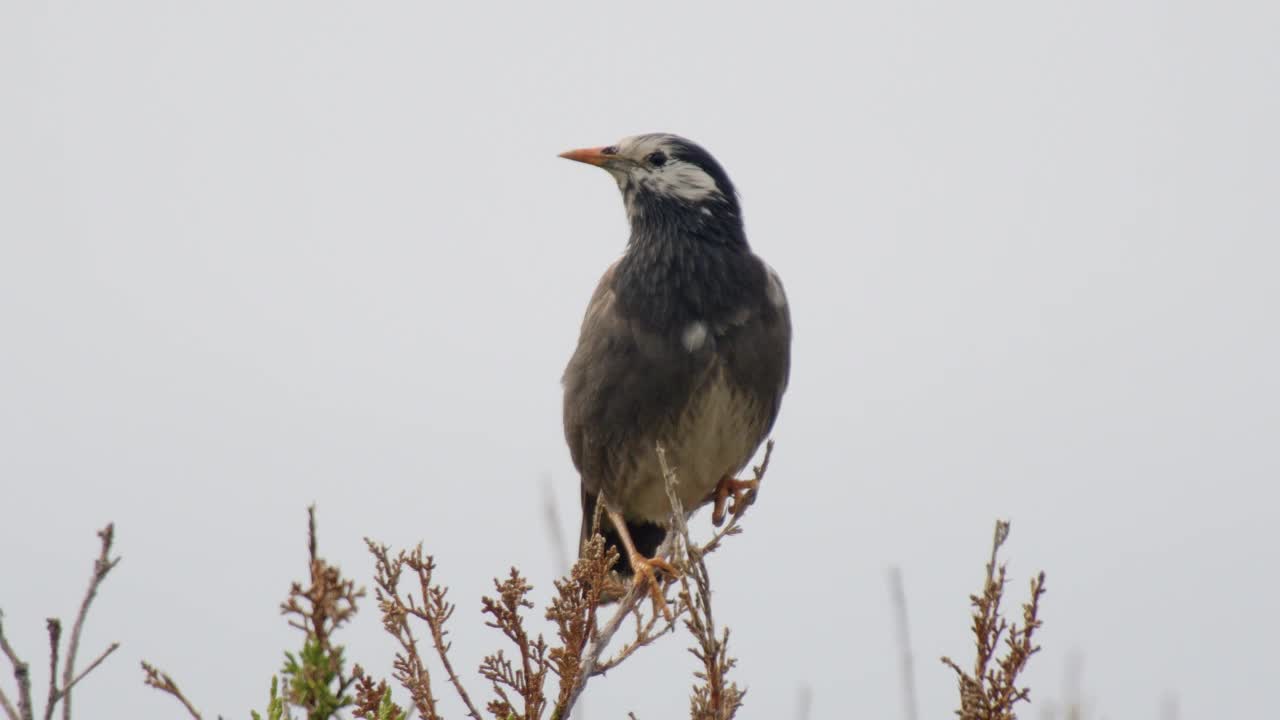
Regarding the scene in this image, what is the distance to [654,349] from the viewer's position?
15.7 ft

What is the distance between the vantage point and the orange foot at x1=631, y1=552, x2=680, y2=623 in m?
3.71

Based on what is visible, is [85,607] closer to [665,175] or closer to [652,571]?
[652,571]

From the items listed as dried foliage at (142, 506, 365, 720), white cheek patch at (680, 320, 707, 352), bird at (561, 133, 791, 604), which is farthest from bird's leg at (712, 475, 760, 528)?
dried foliage at (142, 506, 365, 720)

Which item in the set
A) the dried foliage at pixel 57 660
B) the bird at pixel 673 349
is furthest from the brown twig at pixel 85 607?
the bird at pixel 673 349

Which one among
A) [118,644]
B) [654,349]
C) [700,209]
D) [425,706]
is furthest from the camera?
[700,209]

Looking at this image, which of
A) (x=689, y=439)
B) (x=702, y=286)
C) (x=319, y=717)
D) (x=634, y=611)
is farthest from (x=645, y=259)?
(x=319, y=717)

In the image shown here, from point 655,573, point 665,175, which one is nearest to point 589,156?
point 665,175

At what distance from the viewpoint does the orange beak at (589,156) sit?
5.37 m

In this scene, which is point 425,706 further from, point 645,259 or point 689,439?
point 645,259

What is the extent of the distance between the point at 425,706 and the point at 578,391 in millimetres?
2451

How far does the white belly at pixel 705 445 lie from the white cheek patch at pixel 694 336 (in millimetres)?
116

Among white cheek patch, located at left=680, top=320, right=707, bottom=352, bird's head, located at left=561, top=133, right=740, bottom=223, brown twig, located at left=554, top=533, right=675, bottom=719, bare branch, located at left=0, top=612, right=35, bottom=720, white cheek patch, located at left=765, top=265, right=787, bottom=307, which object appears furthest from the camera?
bird's head, located at left=561, top=133, right=740, bottom=223

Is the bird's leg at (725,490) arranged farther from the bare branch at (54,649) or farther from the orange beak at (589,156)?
the bare branch at (54,649)

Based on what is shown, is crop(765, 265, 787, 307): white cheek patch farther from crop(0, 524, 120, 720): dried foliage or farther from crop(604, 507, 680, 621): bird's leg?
crop(0, 524, 120, 720): dried foliage
